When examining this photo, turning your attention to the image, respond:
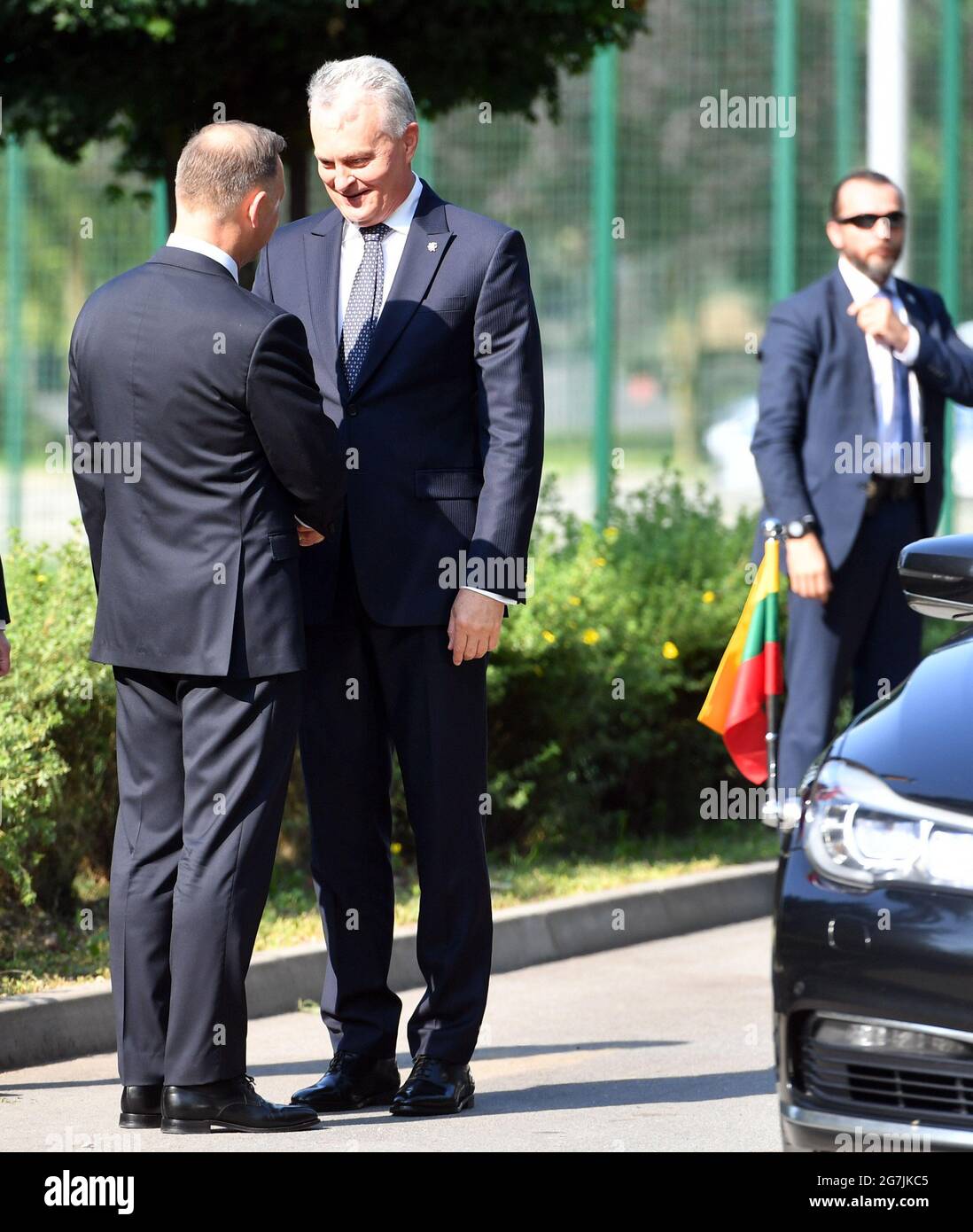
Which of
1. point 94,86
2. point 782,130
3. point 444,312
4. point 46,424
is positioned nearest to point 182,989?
point 444,312

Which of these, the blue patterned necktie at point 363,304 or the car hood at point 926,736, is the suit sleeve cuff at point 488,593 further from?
the car hood at point 926,736

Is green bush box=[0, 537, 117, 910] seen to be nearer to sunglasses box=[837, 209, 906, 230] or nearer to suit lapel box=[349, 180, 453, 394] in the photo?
suit lapel box=[349, 180, 453, 394]

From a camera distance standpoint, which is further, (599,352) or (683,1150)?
(599,352)

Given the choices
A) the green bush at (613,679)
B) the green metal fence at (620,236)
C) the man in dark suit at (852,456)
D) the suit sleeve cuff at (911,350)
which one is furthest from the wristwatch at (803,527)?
the green metal fence at (620,236)

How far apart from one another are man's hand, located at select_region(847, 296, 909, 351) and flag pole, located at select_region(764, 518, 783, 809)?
0.63m

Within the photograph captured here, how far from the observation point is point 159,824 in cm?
434

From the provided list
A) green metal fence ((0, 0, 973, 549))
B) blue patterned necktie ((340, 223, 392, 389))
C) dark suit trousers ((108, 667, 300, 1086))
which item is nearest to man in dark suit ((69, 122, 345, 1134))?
dark suit trousers ((108, 667, 300, 1086))

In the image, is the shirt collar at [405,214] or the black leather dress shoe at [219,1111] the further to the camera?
the shirt collar at [405,214]

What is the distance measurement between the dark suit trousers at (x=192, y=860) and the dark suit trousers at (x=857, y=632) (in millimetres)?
2586

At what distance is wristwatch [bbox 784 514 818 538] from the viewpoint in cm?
646

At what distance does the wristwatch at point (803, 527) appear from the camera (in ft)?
21.2

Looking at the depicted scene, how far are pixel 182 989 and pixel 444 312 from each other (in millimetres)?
1504

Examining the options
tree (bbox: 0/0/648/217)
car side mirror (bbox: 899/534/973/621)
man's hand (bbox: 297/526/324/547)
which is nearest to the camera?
car side mirror (bbox: 899/534/973/621)

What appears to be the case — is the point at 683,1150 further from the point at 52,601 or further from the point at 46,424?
the point at 46,424
